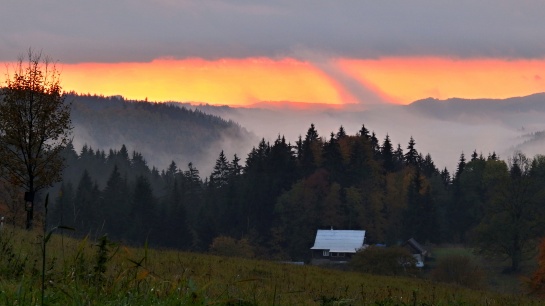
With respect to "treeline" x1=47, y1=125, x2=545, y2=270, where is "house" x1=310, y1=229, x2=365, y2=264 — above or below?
below

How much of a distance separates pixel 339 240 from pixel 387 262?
43.3 meters

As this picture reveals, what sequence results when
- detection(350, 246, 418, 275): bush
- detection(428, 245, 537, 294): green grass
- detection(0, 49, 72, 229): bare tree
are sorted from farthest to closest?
detection(428, 245, 537, 294): green grass, detection(350, 246, 418, 275): bush, detection(0, 49, 72, 229): bare tree

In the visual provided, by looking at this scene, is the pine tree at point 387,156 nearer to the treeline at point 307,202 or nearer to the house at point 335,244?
the treeline at point 307,202

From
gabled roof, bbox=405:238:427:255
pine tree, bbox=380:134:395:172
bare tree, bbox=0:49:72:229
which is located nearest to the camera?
bare tree, bbox=0:49:72:229

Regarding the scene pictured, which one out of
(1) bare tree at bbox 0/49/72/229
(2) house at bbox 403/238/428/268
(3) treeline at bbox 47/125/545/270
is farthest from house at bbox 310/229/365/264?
(1) bare tree at bbox 0/49/72/229

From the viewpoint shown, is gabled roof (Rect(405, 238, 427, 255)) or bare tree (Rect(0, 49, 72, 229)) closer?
bare tree (Rect(0, 49, 72, 229))

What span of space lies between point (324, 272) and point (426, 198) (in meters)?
93.6

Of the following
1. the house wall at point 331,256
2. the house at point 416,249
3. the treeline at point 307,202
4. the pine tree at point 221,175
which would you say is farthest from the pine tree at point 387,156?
the pine tree at point 221,175

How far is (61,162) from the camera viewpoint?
38.2 m

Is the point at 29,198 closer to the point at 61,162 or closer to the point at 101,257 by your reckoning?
the point at 61,162

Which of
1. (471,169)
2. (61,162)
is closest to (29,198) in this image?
(61,162)

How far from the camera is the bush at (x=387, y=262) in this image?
7181cm

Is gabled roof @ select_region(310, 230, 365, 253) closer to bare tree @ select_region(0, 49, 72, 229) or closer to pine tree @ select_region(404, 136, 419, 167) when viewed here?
pine tree @ select_region(404, 136, 419, 167)

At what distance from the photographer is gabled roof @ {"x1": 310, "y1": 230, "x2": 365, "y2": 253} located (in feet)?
378
